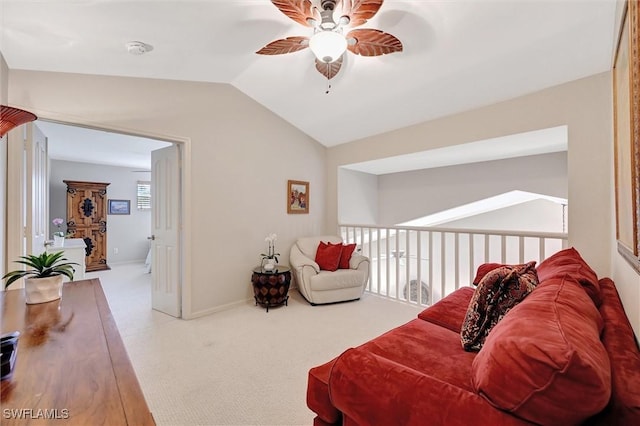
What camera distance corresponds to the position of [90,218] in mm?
5898

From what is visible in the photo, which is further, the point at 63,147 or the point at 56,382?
the point at 63,147

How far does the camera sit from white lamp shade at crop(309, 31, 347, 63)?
1.75m

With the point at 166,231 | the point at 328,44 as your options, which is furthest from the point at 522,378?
the point at 166,231

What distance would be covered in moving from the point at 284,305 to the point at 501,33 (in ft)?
11.0

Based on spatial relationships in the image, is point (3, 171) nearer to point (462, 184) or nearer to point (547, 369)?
point (547, 369)

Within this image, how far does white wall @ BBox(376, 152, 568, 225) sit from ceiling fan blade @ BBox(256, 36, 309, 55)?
3.26m

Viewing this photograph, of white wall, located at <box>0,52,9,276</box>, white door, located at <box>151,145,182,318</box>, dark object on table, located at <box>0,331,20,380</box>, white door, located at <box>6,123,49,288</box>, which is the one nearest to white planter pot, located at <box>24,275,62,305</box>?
dark object on table, located at <box>0,331,20,380</box>

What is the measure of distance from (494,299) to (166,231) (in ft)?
10.8

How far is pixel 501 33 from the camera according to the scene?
2.13m

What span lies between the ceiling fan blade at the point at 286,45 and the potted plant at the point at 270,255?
6.92 ft

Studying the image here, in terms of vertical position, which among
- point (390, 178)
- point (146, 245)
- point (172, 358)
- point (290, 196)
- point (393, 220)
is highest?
point (390, 178)

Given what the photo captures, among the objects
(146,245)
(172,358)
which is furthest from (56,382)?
(146,245)

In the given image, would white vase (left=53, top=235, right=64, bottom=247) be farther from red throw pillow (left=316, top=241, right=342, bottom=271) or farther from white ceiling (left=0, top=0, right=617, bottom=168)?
red throw pillow (left=316, top=241, right=342, bottom=271)

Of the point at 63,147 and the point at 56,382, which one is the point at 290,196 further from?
the point at 63,147
